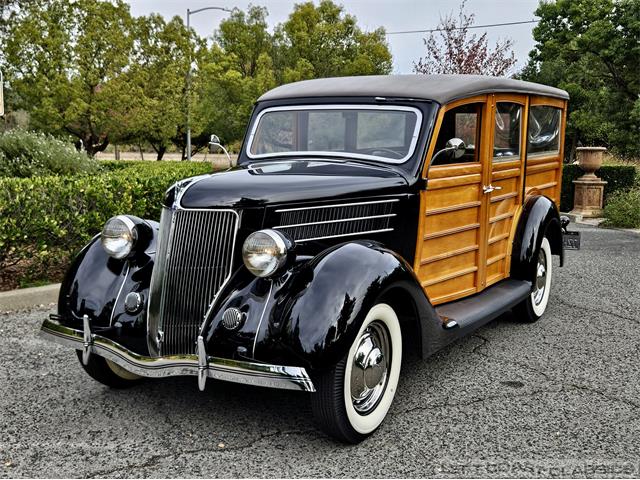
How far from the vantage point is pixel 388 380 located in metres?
3.39

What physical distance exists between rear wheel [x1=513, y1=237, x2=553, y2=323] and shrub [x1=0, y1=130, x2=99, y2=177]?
6251mm

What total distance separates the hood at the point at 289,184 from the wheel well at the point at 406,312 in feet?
2.00

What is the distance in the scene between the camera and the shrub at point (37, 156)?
873 cm

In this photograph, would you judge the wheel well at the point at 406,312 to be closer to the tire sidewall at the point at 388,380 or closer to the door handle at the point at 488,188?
the tire sidewall at the point at 388,380

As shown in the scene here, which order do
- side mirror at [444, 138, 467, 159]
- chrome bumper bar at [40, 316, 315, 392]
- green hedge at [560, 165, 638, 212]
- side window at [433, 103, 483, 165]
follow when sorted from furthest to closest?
green hedge at [560, 165, 638, 212] < side window at [433, 103, 483, 165] < side mirror at [444, 138, 467, 159] < chrome bumper bar at [40, 316, 315, 392]

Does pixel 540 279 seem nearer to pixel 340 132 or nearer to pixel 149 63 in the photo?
pixel 340 132

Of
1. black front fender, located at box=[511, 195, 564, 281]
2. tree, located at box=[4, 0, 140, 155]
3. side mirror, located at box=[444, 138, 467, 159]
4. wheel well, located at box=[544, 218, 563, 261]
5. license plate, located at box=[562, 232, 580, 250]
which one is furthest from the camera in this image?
tree, located at box=[4, 0, 140, 155]

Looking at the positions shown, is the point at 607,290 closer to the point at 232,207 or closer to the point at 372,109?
the point at 372,109

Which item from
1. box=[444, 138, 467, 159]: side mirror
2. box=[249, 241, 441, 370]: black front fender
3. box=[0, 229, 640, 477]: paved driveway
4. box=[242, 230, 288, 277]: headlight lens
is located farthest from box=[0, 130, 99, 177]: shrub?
box=[249, 241, 441, 370]: black front fender

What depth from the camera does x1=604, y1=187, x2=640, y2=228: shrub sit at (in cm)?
1125

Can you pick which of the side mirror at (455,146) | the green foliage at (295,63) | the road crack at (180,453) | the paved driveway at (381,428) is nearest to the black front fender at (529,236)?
the paved driveway at (381,428)

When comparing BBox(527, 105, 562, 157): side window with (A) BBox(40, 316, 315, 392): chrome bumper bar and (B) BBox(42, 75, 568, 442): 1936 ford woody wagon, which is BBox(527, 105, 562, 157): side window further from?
(A) BBox(40, 316, 315, 392): chrome bumper bar

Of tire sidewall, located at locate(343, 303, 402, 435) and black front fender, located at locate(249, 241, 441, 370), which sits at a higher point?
black front fender, located at locate(249, 241, 441, 370)

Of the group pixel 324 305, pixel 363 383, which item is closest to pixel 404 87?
pixel 324 305
